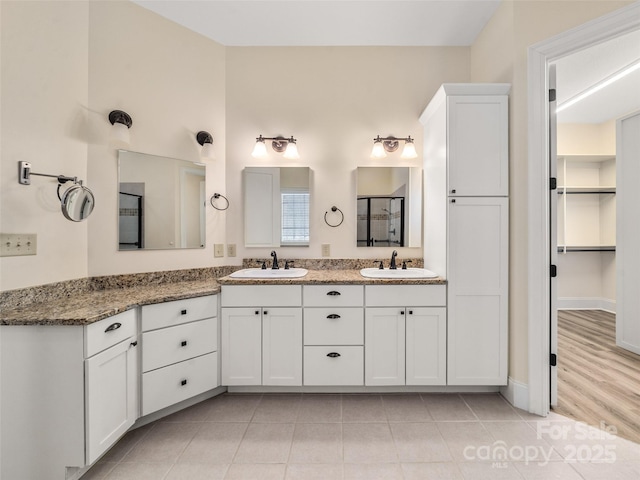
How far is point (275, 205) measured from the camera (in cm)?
276

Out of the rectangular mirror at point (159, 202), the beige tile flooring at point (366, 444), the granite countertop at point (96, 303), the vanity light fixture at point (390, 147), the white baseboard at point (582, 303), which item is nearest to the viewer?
the granite countertop at point (96, 303)

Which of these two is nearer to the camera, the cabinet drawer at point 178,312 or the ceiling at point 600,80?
the cabinet drawer at point 178,312

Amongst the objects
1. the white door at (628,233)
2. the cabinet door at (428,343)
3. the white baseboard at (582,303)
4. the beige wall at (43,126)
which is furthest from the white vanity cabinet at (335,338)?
the white baseboard at (582,303)

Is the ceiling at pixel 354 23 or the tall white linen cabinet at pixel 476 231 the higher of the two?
the ceiling at pixel 354 23

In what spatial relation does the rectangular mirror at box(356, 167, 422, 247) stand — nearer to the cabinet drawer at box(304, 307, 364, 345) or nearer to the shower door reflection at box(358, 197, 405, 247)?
the shower door reflection at box(358, 197, 405, 247)

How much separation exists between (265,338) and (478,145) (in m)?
2.07

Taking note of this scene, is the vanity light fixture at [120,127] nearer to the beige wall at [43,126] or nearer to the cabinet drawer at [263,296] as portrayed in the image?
the beige wall at [43,126]

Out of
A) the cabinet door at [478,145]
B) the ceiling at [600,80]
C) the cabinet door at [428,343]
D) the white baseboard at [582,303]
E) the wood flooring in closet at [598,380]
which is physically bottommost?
the wood flooring in closet at [598,380]

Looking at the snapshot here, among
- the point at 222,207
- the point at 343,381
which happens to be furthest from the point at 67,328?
the point at 343,381

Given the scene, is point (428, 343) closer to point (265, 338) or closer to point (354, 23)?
point (265, 338)

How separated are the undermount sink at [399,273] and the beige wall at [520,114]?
1.87 ft

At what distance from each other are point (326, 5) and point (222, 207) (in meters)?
1.79

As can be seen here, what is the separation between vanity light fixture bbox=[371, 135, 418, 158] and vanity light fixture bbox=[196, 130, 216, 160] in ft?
4.59

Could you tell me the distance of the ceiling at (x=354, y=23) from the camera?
229cm
